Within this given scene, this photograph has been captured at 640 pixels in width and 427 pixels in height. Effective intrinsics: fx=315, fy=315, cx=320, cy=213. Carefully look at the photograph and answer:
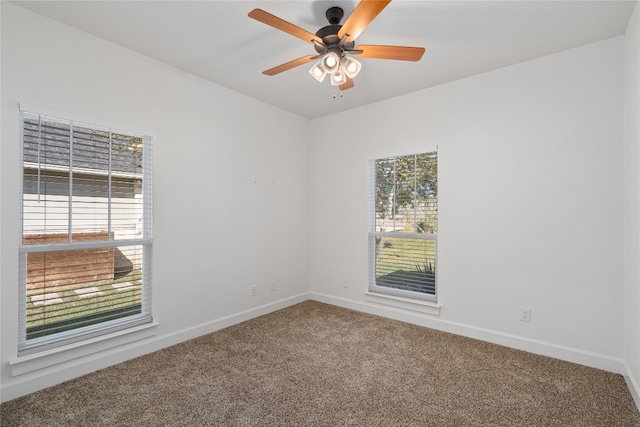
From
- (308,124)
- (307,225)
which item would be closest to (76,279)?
(307,225)

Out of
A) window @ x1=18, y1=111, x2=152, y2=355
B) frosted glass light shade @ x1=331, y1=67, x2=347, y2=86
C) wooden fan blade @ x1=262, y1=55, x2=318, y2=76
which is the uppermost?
wooden fan blade @ x1=262, y1=55, x2=318, y2=76

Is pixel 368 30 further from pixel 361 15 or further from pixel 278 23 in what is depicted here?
pixel 278 23

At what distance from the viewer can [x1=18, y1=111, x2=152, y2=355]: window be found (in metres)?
2.22

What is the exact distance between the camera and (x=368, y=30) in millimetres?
2359

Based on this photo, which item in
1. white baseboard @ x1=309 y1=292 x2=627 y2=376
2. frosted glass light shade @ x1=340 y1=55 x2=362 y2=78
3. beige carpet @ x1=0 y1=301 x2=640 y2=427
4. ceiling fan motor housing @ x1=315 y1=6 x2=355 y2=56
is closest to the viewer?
beige carpet @ x1=0 y1=301 x2=640 y2=427

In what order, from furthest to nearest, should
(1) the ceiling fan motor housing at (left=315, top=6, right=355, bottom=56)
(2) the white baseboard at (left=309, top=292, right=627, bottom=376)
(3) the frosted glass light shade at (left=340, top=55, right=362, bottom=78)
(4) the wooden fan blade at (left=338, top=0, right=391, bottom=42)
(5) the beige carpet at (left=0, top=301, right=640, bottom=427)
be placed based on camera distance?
(2) the white baseboard at (left=309, top=292, right=627, bottom=376) < (3) the frosted glass light shade at (left=340, top=55, right=362, bottom=78) < (1) the ceiling fan motor housing at (left=315, top=6, right=355, bottom=56) < (5) the beige carpet at (left=0, top=301, right=640, bottom=427) < (4) the wooden fan blade at (left=338, top=0, right=391, bottom=42)

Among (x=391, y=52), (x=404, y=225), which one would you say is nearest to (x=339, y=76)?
(x=391, y=52)

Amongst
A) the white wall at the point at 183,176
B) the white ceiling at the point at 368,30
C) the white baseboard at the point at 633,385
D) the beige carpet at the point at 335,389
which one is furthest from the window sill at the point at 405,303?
the white ceiling at the point at 368,30

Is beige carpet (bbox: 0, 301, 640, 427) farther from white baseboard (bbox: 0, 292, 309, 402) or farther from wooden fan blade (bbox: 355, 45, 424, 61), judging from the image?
wooden fan blade (bbox: 355, 45, 424, 61)

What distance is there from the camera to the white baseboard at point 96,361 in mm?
2109

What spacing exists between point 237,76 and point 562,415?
371cm

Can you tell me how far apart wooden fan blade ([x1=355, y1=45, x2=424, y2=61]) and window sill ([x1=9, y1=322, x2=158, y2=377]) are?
283cm

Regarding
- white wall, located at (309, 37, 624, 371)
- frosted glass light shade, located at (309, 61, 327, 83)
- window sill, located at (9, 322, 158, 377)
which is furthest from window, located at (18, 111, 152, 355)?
white wall, located at (309, 37, 624, 371)

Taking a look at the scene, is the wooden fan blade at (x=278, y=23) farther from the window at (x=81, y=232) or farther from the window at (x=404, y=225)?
the window at (x=404, y=225)
